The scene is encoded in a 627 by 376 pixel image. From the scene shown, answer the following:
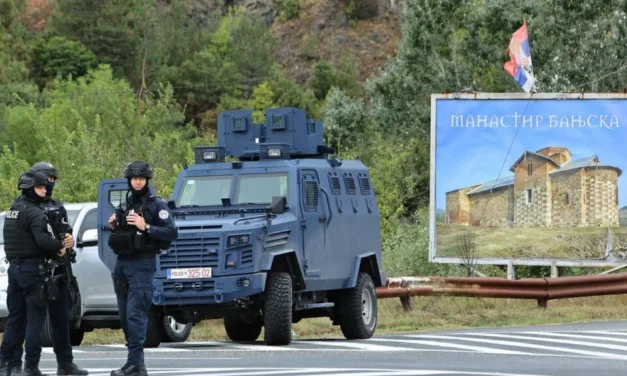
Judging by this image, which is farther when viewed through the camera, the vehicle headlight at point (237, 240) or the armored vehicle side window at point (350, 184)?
the armored vehicle side window at point (350, 184)

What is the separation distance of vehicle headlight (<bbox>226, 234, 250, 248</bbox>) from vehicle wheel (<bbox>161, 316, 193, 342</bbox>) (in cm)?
188

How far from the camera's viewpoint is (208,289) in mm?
18094

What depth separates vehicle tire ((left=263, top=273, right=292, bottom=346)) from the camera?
18.3m

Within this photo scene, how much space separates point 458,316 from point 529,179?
5878mm

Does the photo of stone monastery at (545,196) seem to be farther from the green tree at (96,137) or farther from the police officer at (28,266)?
the police officer at (28,266)

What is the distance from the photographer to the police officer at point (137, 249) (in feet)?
44.8

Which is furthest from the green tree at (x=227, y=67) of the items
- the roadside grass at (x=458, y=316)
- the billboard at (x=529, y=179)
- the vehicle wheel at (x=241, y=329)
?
the vehicle wheel at (x=241, y=329)

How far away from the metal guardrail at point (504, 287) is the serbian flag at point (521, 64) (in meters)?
8.83

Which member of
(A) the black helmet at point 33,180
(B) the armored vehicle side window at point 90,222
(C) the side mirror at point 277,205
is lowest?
(B) the armored vehicle side window at point 90,222

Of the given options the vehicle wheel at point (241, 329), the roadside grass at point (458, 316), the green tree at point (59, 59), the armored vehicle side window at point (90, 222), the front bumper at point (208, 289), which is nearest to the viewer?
the front bumper at point (208, 289)

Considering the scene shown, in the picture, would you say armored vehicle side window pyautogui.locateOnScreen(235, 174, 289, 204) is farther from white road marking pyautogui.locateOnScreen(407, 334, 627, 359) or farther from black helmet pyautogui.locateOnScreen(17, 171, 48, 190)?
black helmet pyautogui.locateOnScreen(17, 171, 48, 190)

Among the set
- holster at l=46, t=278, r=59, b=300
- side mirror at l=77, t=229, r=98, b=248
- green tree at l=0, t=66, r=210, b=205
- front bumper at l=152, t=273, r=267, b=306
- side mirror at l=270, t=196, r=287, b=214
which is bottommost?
front bumper at l=152, t=273, r=267, b=306

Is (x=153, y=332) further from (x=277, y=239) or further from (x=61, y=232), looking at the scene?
(x=61, y=232)

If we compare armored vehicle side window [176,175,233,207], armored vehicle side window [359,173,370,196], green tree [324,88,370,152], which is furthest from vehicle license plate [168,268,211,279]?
green tree [324,88,370,152]
